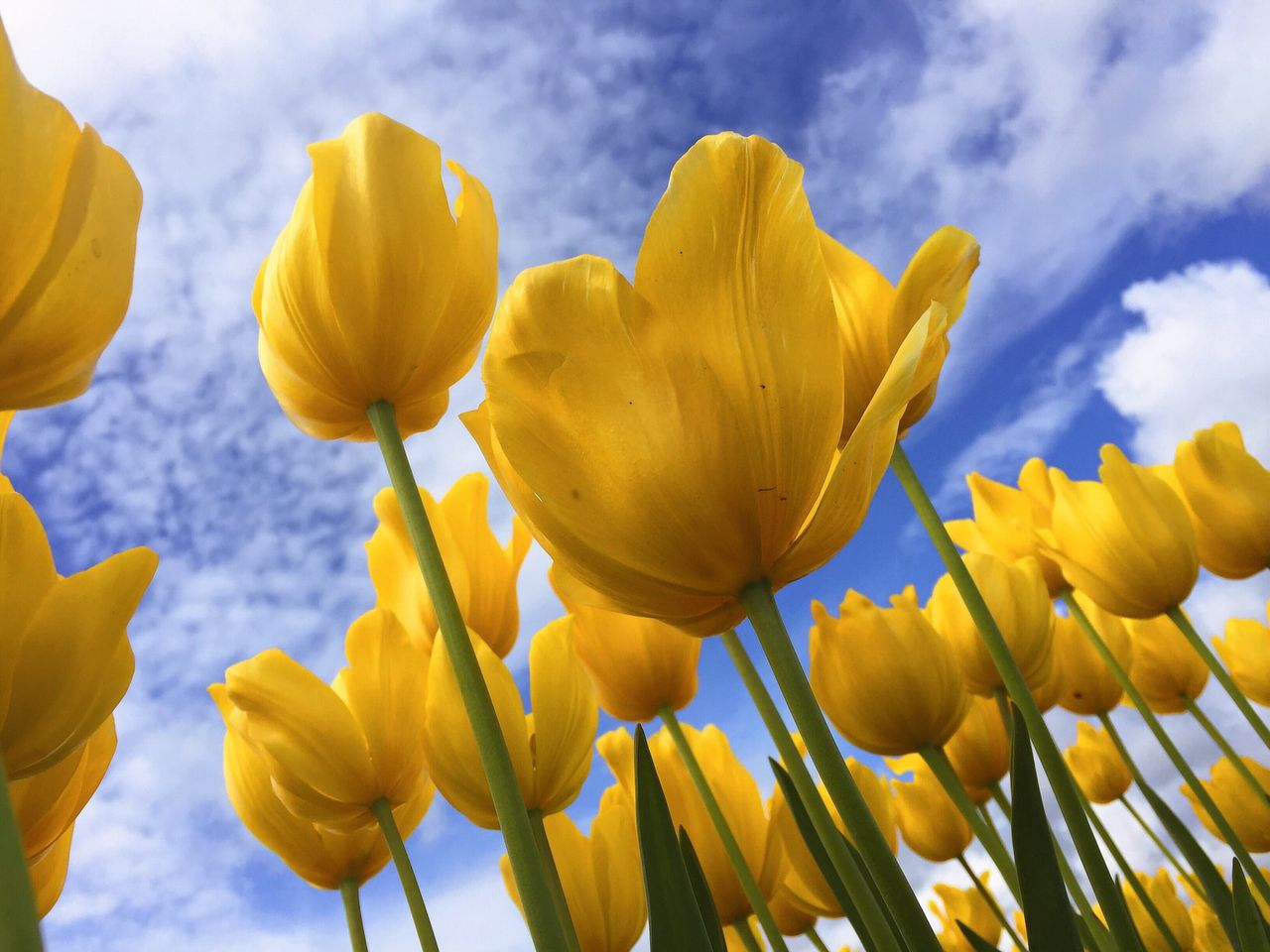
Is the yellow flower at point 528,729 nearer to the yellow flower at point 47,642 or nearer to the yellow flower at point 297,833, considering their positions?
the yellow flower at point 297,833

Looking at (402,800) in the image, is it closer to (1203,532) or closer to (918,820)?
(918,820)

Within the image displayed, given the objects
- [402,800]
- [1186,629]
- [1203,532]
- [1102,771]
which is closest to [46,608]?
[402,800]

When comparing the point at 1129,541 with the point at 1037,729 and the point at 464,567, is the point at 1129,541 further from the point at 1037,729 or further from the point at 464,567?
the point at 464,567

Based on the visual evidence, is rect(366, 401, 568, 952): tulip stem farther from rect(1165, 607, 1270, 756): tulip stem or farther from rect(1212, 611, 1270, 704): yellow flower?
rect(1212, 611, 1270, 704): yellow flower

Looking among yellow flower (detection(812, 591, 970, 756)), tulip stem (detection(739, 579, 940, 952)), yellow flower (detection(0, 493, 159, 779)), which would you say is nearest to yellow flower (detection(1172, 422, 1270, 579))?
yellow flower (detection(812, 591, 970, 756))

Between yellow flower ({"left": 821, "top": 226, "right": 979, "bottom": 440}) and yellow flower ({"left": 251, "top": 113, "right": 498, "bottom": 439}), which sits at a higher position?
yellow flower ({"left": 251, "top": 113, "right": 498, "bottom": 439})
